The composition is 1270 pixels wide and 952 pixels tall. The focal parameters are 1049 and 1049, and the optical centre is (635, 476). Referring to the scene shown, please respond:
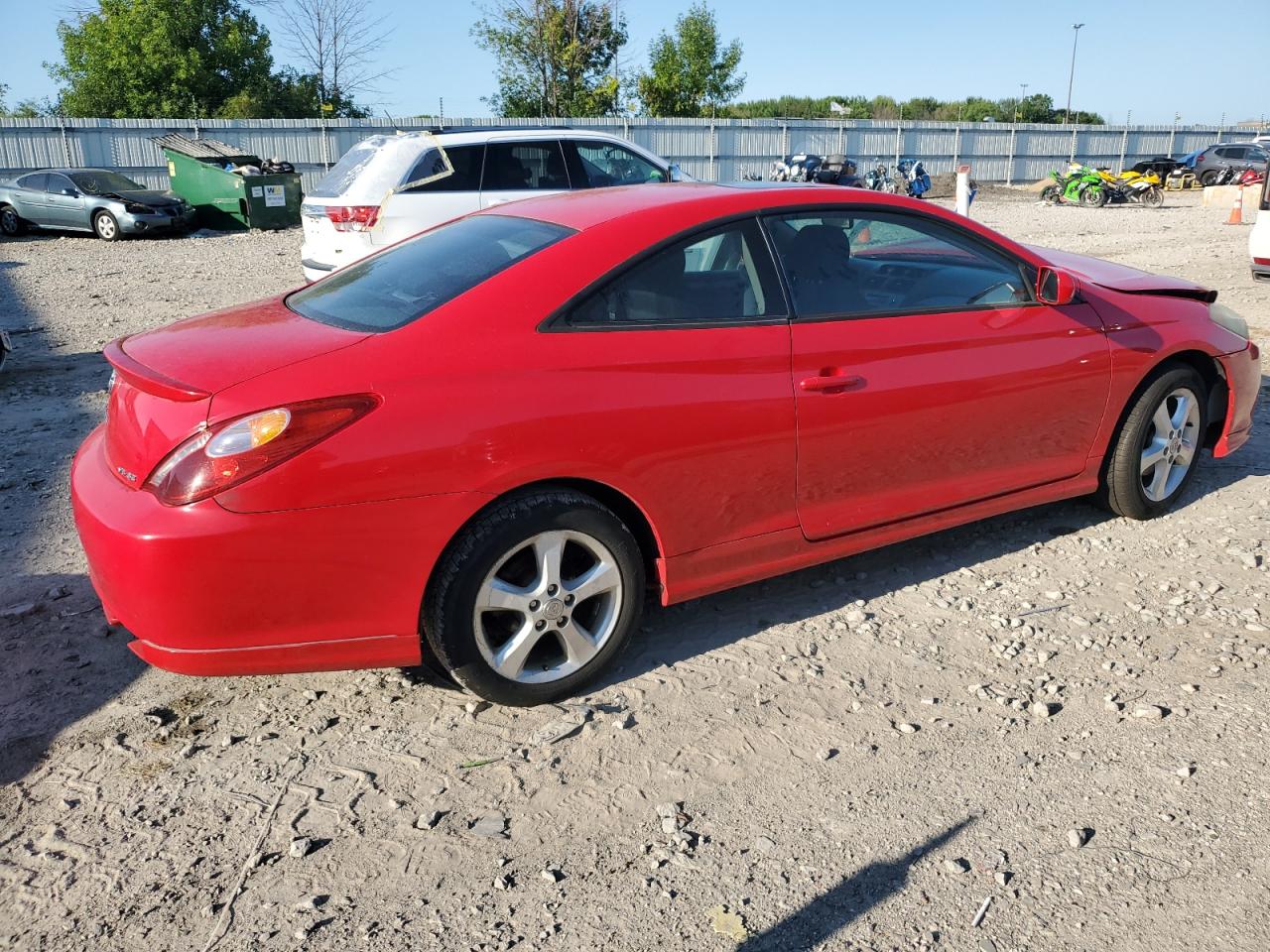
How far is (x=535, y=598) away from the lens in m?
3.22

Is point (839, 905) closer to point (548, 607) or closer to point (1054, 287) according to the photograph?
point (548, 607)

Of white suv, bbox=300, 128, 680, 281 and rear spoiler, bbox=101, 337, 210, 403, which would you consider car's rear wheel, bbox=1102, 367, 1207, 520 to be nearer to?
rear spoiler, bbox=101, 337, 210, 403

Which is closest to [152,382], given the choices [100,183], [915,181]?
[100,183]

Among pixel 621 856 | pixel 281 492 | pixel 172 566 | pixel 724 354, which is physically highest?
pixel 724 354

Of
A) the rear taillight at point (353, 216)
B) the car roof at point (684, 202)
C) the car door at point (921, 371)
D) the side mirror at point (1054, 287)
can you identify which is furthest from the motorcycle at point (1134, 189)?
the car roof at point (684, 202)

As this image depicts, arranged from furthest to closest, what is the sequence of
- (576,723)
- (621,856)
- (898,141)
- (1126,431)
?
(898,141), (1126,431), (576,723), (621,856)

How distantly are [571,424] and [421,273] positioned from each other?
2.97 ft

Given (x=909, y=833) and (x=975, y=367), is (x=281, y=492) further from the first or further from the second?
(x=975, y=367)

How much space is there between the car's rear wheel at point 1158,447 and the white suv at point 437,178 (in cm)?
653

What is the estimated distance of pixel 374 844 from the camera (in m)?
2.71

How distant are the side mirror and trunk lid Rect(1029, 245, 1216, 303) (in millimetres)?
487

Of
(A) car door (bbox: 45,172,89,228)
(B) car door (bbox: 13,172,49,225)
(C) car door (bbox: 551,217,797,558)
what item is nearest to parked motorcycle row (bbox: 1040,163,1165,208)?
(A) car door (bbox: 45,172,89,228)

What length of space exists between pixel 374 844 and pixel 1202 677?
2739 mm

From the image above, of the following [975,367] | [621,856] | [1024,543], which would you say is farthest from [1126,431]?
[621,856]
